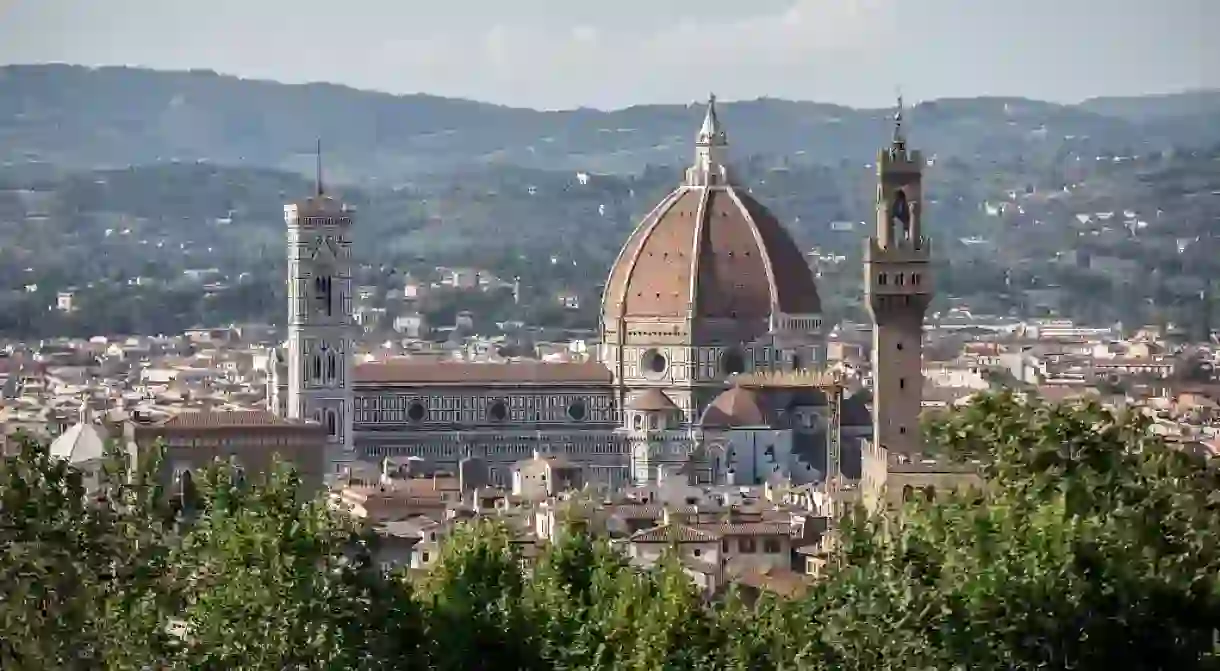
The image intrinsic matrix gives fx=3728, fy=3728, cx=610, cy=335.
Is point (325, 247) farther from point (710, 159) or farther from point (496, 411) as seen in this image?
point (710, 159)

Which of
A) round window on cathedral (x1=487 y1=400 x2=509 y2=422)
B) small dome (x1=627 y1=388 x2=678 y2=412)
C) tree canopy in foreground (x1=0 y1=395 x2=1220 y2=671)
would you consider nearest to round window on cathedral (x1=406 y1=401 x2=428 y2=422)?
round window on cathedral (x1=487 y1=400 x2=509 y2=422)

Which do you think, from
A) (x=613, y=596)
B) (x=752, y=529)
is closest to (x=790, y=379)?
(x=752, y=529)

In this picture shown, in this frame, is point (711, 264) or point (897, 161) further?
point (711, 264)

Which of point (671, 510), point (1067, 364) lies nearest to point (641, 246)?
point (1067, 364)

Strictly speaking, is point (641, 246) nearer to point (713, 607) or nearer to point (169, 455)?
point (169, 455)

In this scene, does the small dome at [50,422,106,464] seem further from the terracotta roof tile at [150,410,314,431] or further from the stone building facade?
the terracotta roof tile at [150,410,314,431]

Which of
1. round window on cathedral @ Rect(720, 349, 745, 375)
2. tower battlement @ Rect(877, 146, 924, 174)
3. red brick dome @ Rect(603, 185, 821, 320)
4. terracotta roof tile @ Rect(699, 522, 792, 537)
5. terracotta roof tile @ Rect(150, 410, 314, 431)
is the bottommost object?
terracotta roof tile @ Rect(699, 522, 792, 537)
